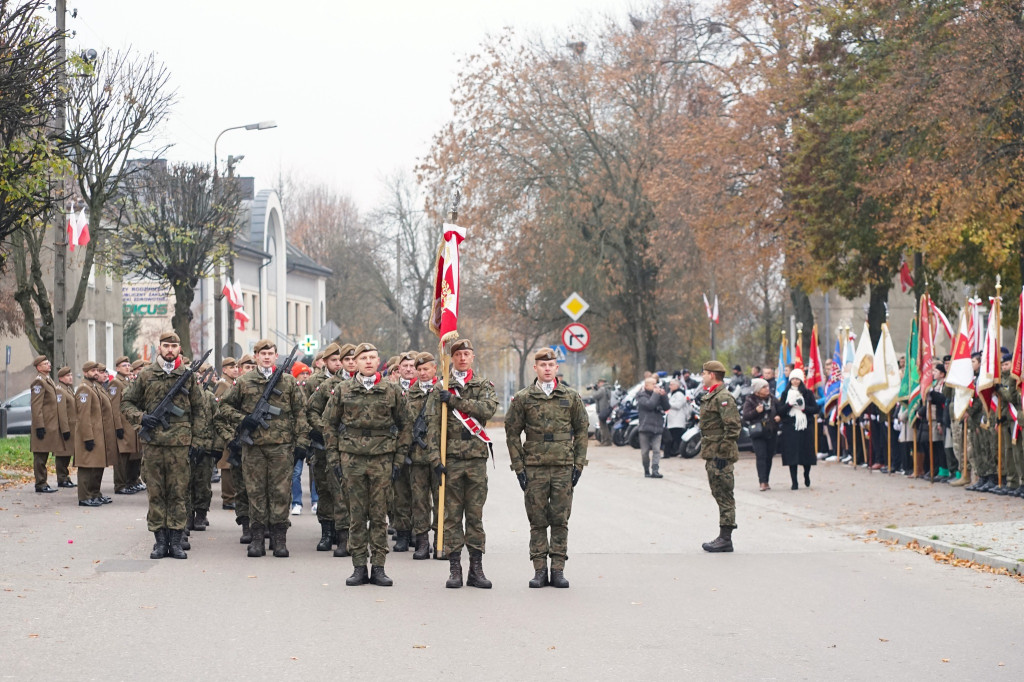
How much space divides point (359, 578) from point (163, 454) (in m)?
2.53

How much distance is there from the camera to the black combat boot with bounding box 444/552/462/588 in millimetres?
10568

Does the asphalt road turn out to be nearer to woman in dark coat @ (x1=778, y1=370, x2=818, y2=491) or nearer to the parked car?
woman in dark coat @ (x1=778, y1=370, x2=818, y2=491)

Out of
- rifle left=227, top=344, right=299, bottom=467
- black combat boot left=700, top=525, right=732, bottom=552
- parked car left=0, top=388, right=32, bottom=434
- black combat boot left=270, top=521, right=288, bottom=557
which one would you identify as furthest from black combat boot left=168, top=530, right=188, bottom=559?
parked car left=0, top=388, right=32, bottom=434

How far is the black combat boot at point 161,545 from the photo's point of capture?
40.0 ft

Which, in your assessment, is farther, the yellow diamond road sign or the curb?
the yellow diamond road sign

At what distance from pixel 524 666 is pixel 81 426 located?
36.6ft

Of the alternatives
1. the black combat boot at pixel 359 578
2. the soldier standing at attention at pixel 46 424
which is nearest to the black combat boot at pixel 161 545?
the black combat boot at pixel 359 578

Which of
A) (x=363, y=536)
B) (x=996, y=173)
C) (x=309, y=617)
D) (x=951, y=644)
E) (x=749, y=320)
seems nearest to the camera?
(x=951, y=644)

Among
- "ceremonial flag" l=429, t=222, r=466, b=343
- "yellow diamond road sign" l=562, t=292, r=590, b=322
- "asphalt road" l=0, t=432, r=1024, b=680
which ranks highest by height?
"yellow diamond road sign" l=562, t=292, r=590, b=322

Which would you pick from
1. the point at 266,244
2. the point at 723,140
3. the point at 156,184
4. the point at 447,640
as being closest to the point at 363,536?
the point at 447,640

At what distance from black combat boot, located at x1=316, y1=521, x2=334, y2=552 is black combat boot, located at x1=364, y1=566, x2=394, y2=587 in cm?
237

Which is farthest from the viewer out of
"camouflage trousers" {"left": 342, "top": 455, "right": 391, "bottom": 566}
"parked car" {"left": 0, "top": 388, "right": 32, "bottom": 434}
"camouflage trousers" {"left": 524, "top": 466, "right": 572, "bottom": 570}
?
"parked car" {"left": 0, "top": 388, "right": 32, "bottom": 434}

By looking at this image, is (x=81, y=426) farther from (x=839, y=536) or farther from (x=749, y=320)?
(x=749, y=320)

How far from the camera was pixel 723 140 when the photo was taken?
3284cm
